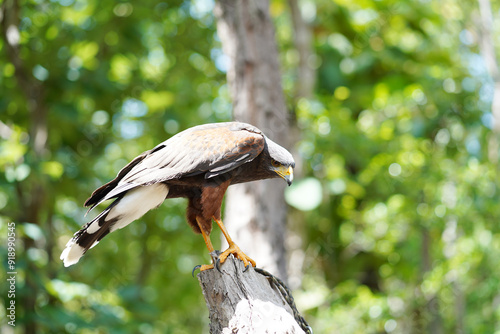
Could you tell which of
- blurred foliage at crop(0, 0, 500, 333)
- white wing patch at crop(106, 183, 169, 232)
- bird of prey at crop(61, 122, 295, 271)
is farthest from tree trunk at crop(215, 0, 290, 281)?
white wing patch at crop(106, 183, 169, 232)

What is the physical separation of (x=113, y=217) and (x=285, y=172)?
1.02 metres

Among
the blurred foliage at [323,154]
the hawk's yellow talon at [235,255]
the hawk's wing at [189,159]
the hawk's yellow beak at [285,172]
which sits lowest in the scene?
the blurred foliage at [323,154]

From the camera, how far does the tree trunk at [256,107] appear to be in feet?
17.7

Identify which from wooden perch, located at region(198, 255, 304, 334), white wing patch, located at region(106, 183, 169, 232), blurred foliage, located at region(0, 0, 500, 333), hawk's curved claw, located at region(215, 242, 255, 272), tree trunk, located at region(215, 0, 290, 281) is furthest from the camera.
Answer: blurred foliage, located at region(0, 0, 500, 333)

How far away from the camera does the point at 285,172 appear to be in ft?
10.5

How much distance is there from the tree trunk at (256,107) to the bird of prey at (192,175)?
210 cm

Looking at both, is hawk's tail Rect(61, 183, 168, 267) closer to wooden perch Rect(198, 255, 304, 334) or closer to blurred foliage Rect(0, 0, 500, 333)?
Result: wooden perch Rect(198, 255, 304, 334)

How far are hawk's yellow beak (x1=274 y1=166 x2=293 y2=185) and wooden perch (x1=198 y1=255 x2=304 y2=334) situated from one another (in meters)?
0.56

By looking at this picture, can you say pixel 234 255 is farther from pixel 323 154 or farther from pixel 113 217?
pixel 323 154

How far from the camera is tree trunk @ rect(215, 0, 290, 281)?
5383 millimetres

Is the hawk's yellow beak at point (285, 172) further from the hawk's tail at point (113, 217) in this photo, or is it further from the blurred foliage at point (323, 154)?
the blurred foliage at point (323, 154)

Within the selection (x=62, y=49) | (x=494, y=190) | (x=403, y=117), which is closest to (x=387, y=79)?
(x=403, y=117)

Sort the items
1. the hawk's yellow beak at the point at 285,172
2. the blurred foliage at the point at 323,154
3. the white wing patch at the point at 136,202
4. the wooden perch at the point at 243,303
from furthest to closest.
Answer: the blurred foliage at the point at 323,154
the hawk's yellow beak at the point at 285,172
the white wing patch at the point at 136,202
the wooden perch at the point at 243,303

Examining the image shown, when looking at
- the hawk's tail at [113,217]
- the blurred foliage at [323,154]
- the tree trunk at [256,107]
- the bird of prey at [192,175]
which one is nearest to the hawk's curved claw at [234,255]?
the bird of prey at [192,175]
